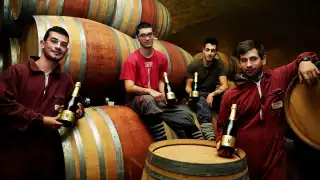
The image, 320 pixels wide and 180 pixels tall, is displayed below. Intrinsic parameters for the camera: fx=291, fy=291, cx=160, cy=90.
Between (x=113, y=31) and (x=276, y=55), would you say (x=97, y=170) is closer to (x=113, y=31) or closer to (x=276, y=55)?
(x=113, y=31)

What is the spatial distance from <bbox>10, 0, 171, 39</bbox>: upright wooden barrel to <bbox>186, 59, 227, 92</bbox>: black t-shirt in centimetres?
85

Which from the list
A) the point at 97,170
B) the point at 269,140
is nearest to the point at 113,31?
the point at 97,170

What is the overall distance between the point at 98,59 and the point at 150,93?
0.70 m

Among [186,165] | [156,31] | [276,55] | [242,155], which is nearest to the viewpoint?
[186,165]

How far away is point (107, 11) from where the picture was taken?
364cm

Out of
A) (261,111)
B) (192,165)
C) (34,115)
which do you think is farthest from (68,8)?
(192,165)

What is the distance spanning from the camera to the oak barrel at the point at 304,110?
2.07 metres

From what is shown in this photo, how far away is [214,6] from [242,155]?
4941 millimetres

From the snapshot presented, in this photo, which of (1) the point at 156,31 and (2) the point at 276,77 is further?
(1) the point at 156,31

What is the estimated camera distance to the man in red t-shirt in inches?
103

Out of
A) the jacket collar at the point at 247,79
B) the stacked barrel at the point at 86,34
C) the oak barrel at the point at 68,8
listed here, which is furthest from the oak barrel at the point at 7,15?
the jacket collar at the point at 247,79

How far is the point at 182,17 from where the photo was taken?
6.28 m

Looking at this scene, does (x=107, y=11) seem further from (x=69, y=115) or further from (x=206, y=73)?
(x=69, y=115)

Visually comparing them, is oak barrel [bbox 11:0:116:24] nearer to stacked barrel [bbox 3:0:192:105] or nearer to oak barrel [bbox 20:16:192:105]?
stacked barrel [bbox 3:0:192:105]
